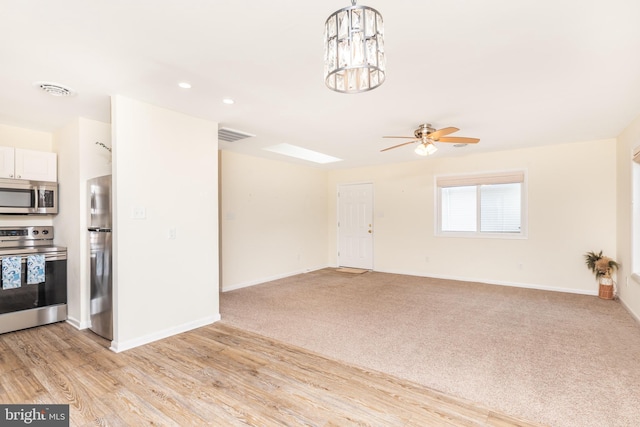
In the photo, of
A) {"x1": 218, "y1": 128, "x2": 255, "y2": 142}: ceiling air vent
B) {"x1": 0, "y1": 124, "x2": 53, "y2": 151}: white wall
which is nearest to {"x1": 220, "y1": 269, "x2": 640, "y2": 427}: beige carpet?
{"x1": 218, "y1": 128, "x2": 255, "y2": 142}: ceiling air vent

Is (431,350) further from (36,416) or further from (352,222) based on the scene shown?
(352,222)

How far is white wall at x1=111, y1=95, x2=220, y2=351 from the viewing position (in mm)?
2914

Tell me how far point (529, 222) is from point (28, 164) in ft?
23.9

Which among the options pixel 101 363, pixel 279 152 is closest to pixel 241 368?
pixel 101 363

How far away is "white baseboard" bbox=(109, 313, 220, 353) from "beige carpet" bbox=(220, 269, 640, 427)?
26 centimetres

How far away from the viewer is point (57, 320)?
3.63m

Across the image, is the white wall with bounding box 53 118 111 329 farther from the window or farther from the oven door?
the window

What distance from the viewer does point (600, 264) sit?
15.0ft

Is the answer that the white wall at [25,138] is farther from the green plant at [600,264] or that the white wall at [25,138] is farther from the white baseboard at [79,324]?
the green plant at [600,264]

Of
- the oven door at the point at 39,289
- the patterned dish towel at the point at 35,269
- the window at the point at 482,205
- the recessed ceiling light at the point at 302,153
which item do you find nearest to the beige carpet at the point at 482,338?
the window at the point at 482,205

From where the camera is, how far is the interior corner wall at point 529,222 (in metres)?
4.83

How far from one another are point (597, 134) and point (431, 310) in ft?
11.5

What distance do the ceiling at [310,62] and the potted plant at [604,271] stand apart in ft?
6.59

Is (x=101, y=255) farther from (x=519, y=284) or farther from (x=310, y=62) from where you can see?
(x=519, y=284)
